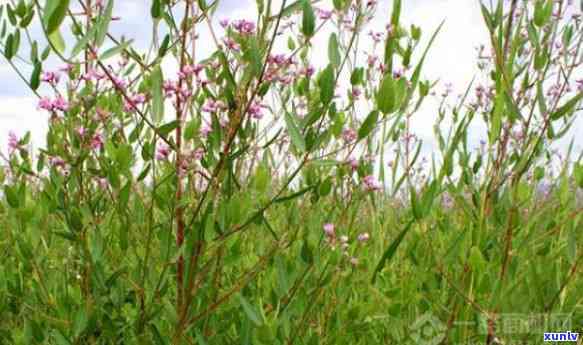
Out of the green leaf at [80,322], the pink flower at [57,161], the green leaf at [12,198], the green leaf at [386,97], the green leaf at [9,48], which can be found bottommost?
the green leaf at [80,322]

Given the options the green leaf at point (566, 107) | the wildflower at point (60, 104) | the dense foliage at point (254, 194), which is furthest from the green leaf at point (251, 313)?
the green leaf at point (566, 107)

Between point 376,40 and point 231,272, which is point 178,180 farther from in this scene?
point 376,40

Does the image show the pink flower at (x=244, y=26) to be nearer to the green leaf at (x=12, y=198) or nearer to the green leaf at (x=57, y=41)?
the green leaf at (x=57, y=41)

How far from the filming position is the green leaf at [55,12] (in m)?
1.05

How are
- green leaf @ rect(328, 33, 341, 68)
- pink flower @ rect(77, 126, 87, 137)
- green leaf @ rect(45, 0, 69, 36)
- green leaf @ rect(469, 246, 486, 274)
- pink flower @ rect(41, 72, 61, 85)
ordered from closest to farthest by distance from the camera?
green leaf @ rect(45, 0, 69, 36) → green leaf @ rect(328, 33, 341, 68) → green leaf @ rect(469, 246, 486, 274) → pink flower @ rect(77, 126, 87, 137) → pink flower @ rect(41, 72, 61, 85)

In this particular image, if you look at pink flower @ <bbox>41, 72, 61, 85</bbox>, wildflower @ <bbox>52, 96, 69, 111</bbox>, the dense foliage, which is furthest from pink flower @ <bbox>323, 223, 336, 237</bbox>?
pink flower @ <bbox>41, 72, 61, 85</bbox>

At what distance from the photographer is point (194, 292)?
70.5 inches

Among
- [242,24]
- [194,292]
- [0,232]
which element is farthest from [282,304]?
[0,232]

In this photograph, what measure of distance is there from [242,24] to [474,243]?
0.92 m

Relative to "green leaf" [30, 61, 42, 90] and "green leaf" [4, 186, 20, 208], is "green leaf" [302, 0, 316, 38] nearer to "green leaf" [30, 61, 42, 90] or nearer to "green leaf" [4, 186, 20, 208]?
"green leaf" [30, 61, 42, 90]

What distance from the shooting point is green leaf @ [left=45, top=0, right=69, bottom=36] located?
1048 millimetres

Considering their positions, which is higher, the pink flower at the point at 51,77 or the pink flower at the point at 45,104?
the pink flower at the point at 51,77

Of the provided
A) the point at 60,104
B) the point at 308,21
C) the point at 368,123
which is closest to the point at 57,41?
the point at 308,21

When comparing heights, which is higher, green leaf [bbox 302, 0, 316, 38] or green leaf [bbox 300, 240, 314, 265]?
green leaf [bbox 302, 0, 316, 38]
